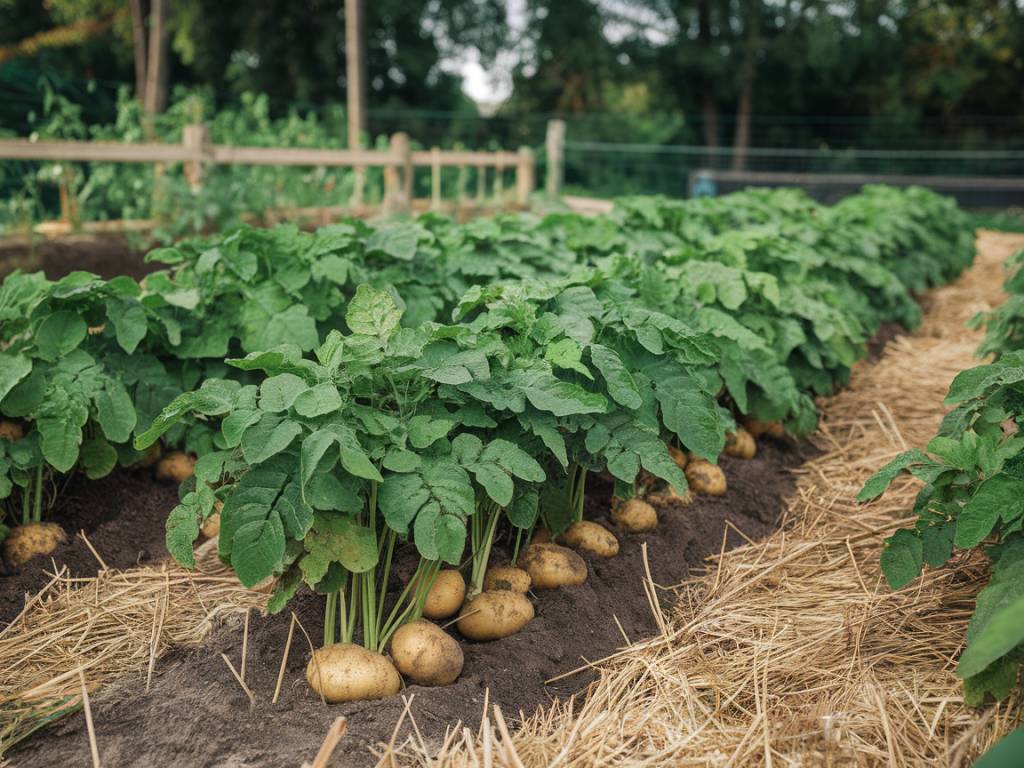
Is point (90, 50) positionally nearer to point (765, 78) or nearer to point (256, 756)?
point (765, 78)

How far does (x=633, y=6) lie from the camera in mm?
24547

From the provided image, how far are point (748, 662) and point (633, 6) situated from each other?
2494cm

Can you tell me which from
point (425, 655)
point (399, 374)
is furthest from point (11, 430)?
point (425, 655)

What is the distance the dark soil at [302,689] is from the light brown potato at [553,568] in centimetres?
3

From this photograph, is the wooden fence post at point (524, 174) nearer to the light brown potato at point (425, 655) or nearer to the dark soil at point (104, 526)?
the dark soil at point (104, 526)

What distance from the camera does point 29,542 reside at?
2875mm

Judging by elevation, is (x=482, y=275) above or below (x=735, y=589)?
above

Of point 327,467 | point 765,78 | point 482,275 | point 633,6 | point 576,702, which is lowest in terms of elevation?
point 576,702

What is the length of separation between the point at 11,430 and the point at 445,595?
5.46ft

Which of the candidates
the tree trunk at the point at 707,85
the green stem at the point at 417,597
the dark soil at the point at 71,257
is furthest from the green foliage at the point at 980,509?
the tree trunk at the point at 707,85

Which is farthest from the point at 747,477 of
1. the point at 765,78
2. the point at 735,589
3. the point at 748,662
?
the point at 765,78

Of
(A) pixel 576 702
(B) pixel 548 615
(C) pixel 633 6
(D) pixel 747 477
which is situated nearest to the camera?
(A) pixel 576 702

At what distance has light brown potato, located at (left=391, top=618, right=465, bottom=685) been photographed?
2.21m

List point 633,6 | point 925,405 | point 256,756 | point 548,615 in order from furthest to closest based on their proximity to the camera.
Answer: point 633,6 < point 925,405 < point 548,615 < point 256,756
